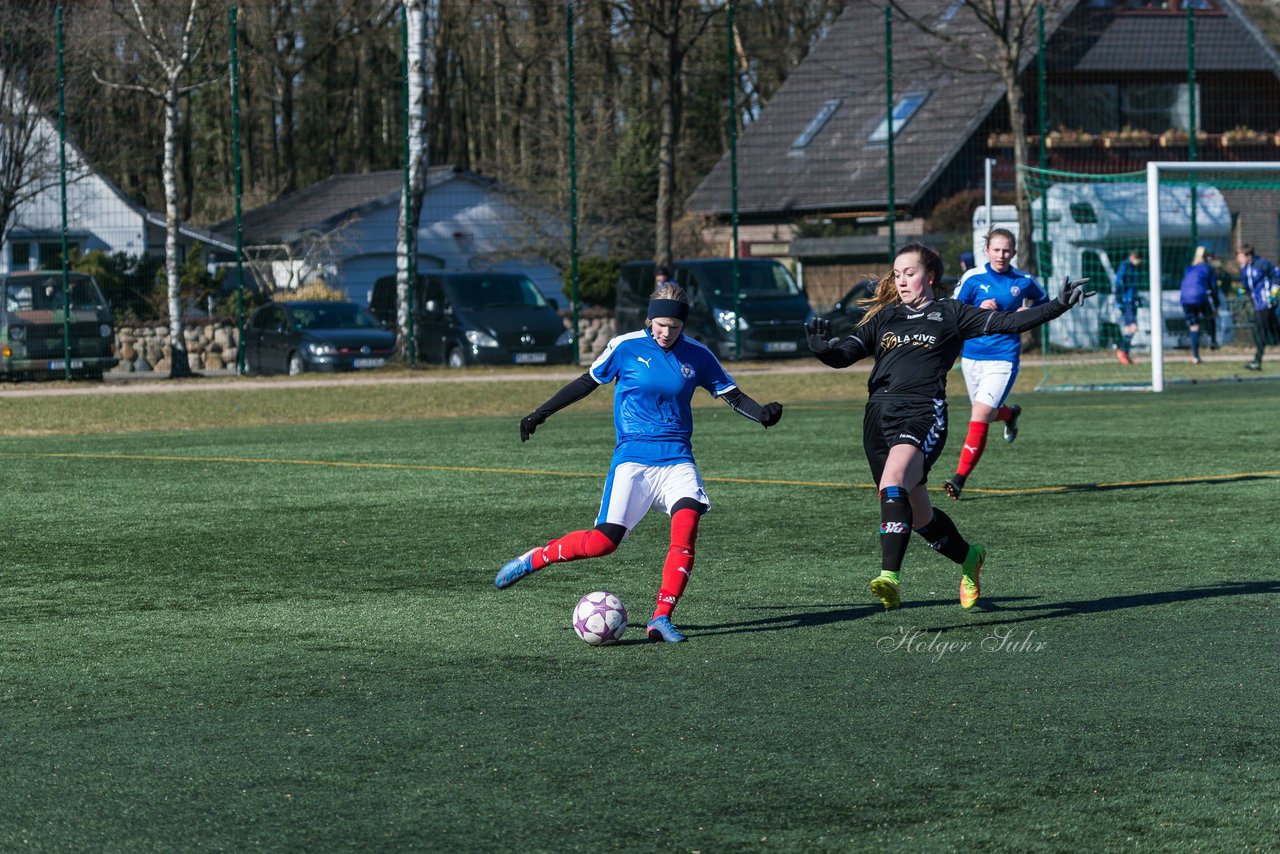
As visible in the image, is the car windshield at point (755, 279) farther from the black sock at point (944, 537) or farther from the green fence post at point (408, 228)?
the black sock at point (944, 537)

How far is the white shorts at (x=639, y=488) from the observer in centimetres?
797

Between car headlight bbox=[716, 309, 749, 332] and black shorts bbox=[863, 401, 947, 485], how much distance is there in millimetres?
22111

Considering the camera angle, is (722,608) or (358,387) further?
(358,387)

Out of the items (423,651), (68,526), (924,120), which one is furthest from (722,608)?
(924,120)

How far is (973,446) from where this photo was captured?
1304 centimetres

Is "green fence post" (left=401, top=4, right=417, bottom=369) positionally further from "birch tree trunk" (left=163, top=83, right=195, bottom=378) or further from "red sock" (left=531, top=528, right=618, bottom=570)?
"red sock" (left=531, top=528, right=618, bottom=570)

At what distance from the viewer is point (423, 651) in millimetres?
7594

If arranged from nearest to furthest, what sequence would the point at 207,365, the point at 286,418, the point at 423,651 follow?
1. the point at 423,651
2. the point at 286,418
3. the point at 207,365

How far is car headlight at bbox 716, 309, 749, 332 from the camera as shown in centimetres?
3062

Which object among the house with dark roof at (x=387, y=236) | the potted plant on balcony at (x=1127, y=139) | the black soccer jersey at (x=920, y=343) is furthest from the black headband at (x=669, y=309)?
the potted plant on balcony at (x=1127, y=139)

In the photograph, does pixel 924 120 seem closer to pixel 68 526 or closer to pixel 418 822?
pixel 68 526

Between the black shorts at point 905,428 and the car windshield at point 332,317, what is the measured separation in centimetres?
2272

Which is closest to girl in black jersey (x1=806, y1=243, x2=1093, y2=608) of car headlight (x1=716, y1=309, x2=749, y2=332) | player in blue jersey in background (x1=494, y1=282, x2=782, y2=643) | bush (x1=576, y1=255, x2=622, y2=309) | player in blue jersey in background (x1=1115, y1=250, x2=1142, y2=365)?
player in blue jersey in background (x1=494, y1=282, x2=782, y2=643)

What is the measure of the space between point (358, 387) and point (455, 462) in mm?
9797
